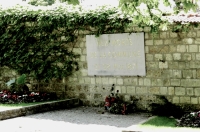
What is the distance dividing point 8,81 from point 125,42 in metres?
4.47

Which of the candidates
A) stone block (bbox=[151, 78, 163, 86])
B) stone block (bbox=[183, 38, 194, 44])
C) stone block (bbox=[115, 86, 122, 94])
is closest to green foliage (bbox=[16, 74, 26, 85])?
stone block (bbox=[115, 86, 122, 94])

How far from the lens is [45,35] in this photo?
43.7ft

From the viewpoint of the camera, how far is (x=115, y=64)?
39.5 feet

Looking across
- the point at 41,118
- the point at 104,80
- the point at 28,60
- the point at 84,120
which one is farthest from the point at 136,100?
the point at 28,60

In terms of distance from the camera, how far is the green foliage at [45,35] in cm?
1240

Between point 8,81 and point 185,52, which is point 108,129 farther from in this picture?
point 8,81

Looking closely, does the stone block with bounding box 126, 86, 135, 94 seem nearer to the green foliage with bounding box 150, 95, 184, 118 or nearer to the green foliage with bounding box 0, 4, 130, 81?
the green foliage with bounding box 150, 95, 184, 118

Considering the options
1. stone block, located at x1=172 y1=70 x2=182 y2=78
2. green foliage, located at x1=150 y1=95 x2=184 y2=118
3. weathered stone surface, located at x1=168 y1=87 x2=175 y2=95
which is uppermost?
stone block, located at x1=172 y1=70 x2=182 y2=78

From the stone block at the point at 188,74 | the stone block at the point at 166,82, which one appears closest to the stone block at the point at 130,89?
the stone block at the point at 166,82

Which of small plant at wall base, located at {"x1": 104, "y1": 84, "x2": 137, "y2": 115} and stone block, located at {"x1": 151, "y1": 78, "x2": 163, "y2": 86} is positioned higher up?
stone block, located at {"x1": 151, "y1": 78, "x2": 163, "y2": 86}

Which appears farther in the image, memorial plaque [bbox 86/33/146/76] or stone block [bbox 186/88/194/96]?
memorial plaque [bbox 86/33/146/76]

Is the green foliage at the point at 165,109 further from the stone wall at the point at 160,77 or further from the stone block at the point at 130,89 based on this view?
the stone block at the point at 130,89

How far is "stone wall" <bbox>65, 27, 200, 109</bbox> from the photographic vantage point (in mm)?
10797

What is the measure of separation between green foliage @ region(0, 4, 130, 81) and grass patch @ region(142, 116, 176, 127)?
10.6 ft
